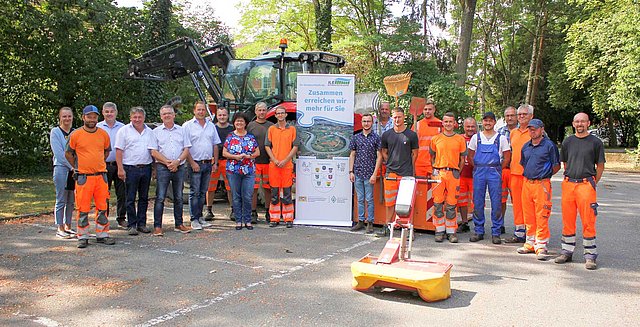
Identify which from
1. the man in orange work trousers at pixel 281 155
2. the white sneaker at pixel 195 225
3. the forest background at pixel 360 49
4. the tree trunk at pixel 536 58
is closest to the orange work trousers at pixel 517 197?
the man in orange work trousers at pixel 281 155

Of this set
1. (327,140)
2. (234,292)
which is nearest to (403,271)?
(234,292)

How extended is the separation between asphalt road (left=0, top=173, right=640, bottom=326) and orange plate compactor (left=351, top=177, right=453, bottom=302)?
13cm

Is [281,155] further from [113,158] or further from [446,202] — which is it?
[446,202]

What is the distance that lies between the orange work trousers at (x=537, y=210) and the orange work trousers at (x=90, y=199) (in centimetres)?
562

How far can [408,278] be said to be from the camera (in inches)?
189

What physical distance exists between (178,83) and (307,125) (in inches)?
568

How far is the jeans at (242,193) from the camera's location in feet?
26.8

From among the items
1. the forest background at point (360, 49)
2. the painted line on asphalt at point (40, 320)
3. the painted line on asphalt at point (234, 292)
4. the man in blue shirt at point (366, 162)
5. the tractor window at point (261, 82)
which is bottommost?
the painted line on asphalt at point (40, 320)

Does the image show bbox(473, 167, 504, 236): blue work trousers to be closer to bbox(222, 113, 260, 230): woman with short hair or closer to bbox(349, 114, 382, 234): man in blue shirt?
bbox(349, 114, 382, 234): man in blue shirt

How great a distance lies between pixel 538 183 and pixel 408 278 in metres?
2.79

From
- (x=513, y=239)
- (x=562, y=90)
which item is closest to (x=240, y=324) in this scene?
(x=513, y=239)

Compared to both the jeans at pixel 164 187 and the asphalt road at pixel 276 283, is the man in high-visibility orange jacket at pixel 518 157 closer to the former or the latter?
the asphalt road at pixel 276 283

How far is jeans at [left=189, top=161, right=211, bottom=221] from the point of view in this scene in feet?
26.3

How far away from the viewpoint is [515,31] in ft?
117
